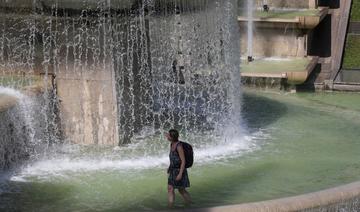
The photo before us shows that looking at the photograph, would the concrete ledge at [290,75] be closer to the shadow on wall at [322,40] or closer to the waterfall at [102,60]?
the shadow on wall at [322,40]

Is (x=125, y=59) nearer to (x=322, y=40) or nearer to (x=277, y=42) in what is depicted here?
(x=277, y=42)

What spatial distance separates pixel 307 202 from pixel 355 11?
41.8 feet

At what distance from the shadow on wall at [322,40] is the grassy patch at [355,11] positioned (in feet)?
3.09

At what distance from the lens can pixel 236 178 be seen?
10.8m

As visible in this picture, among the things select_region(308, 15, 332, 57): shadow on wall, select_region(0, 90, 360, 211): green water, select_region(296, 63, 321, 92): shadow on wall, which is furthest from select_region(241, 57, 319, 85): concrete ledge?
select_region(0, 90, 360, 211): green water

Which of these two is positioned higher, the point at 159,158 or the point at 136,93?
the point at 136,93

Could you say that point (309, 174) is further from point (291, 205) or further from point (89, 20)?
point (89, 20)

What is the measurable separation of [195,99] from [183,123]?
0.99m

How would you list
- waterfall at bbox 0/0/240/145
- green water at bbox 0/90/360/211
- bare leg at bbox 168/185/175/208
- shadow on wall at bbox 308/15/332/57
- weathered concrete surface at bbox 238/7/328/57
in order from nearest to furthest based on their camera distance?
1. bare leg at bbox 168/185/175/208
2. green water at bbox 0/90/360/211
3. waterfall at bbox 0/0/240/145
4. weathered concrete surface at bbox 238/7/328/57
5. shadow on wall at bbox 308/15/332/57

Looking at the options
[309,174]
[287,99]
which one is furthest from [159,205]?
[287,99]

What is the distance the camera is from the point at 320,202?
30.3 ft

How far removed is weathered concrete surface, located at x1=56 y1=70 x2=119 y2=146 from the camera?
12094 mm

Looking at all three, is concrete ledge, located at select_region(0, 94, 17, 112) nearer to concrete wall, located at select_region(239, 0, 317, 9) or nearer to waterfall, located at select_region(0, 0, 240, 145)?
waterfall, located at select_region(0, 0, 240, 145)

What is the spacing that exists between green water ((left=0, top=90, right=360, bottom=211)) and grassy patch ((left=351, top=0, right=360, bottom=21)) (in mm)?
7356
